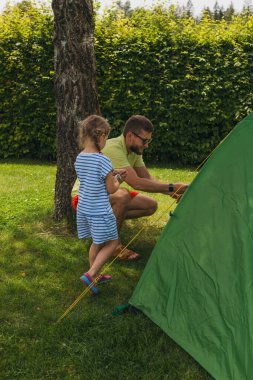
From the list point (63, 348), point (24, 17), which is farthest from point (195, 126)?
point (63, 348)

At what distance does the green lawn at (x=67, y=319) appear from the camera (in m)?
2.62

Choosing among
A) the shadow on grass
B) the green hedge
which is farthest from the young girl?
the green hedge

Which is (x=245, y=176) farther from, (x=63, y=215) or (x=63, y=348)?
(x=63, y=215)

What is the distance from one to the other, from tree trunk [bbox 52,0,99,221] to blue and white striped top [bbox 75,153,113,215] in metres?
1.35

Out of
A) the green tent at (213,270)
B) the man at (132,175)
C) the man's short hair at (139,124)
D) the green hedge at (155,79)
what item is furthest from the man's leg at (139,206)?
the green hedge at (155,79)

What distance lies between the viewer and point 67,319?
312cm

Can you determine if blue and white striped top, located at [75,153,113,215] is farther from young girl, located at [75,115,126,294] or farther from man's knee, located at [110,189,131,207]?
man's knee, located at [110,189,131,207]

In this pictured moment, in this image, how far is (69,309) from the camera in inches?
126

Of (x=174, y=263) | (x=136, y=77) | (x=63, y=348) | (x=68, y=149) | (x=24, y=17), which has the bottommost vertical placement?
(x=63, y=348)

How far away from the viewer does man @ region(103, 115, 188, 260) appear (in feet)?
12.7

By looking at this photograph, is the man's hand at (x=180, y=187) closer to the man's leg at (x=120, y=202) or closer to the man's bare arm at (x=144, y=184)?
the man's bare arm at (x=144, y=184)

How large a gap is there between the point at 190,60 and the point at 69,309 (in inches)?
239

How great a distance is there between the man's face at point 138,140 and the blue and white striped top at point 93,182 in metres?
0.64

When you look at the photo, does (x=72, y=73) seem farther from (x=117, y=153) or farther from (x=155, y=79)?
(x=155, y=79)
